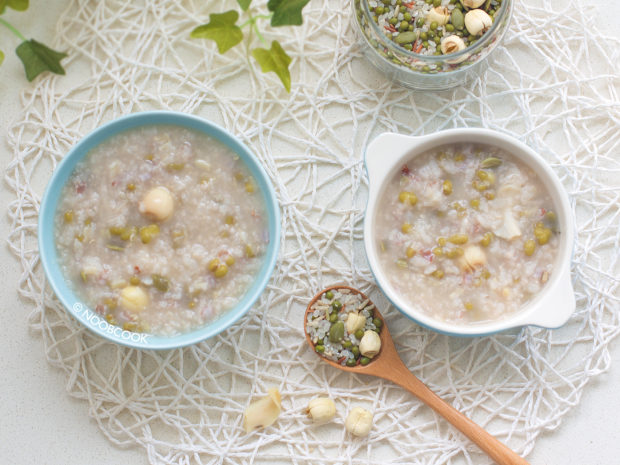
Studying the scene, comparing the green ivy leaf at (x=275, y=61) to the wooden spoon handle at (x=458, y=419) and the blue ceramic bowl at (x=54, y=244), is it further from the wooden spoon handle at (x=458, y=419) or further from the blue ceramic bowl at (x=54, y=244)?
the wooden spoon handle at (x=458, y=419)

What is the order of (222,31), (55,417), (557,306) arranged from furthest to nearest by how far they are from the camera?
(55,417), (222,31), (557,306)

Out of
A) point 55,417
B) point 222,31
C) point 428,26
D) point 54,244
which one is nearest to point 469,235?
point 428,26

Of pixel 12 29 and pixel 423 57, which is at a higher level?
pixel 12 29

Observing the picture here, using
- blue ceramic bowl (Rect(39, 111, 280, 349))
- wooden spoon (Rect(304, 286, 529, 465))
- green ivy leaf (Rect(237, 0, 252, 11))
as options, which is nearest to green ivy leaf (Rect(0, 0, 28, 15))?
blue ceramic bowl (Rect(39, 111, 280, 349))

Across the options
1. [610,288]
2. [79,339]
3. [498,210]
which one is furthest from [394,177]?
[79,339]

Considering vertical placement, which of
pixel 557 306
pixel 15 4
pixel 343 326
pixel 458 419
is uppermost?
pixel 15 4

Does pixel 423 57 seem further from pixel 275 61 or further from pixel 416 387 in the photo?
pixel 416 387
